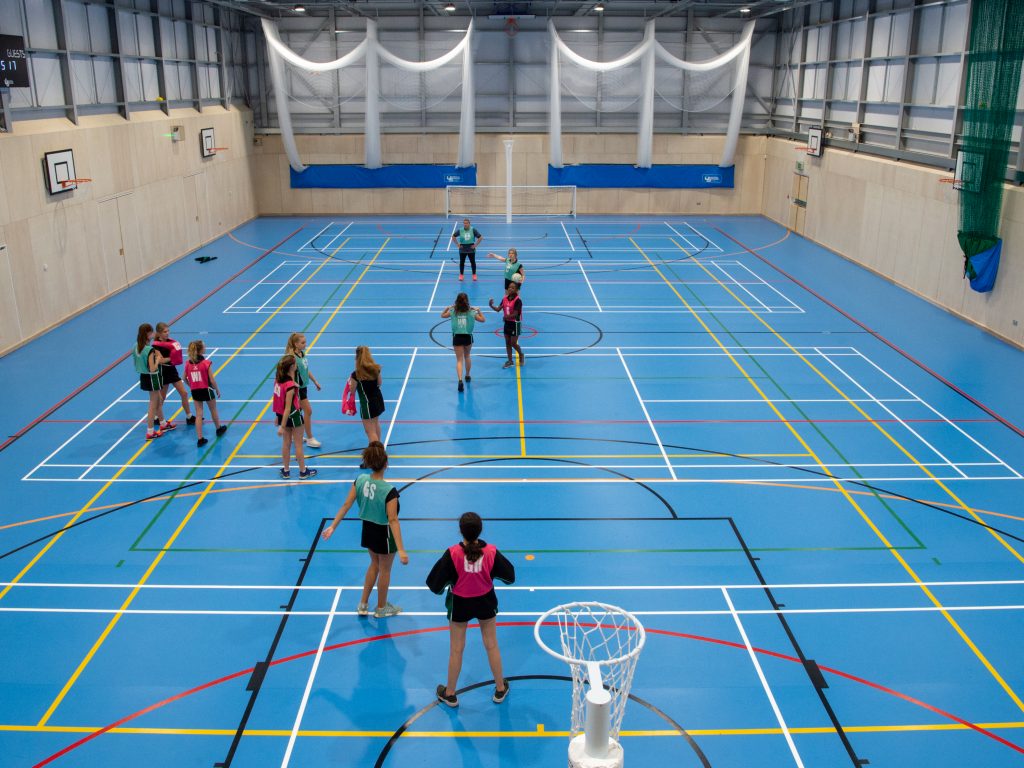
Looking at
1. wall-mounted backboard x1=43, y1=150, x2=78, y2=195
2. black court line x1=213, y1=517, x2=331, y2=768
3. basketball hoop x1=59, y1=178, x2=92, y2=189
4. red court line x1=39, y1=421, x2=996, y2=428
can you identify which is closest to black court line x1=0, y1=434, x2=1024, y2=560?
red court line x1=39, y1=421, x2=996, y2=428

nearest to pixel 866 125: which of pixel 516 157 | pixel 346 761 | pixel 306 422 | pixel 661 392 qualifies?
pixel 516 157

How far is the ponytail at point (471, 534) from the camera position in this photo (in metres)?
7.03

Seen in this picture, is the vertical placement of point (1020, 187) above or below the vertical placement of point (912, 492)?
above

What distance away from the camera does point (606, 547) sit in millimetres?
10523

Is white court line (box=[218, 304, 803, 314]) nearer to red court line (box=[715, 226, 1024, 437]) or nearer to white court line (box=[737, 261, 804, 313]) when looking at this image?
white court line (box=[737, 261, 804, 313])

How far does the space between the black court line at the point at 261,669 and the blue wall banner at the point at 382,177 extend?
26896 mm

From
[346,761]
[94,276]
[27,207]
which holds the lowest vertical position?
[346,761]

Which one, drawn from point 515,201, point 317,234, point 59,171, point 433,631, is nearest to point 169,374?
point 433,631

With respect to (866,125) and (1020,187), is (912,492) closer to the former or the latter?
(1020,187)

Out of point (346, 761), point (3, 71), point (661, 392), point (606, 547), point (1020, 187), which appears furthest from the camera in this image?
point (1020, 187)

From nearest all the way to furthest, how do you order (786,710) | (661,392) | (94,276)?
(786,710)
(661,392)
(94,276)

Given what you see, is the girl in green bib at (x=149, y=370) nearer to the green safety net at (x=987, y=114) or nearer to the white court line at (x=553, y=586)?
the white court line at (x=553, y=586)

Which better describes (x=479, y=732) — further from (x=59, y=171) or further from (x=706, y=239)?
(x=706, y=239)

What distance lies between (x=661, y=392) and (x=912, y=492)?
4928mm
